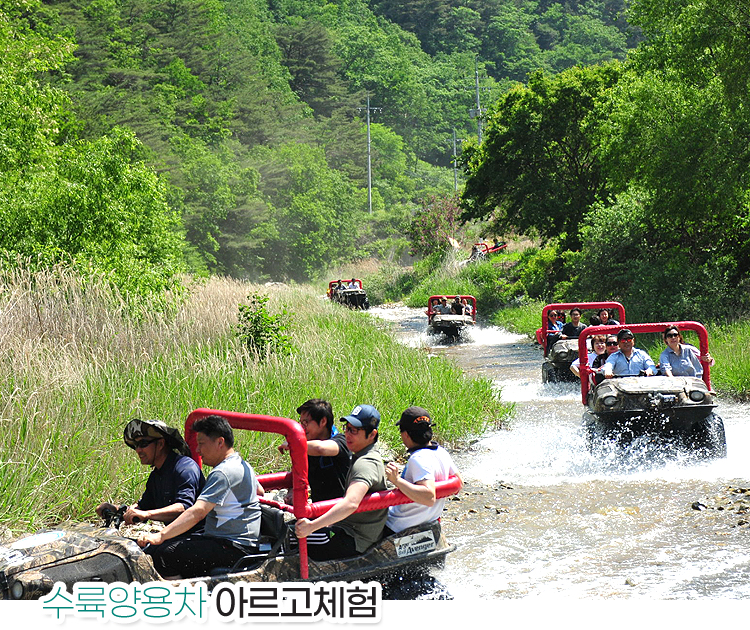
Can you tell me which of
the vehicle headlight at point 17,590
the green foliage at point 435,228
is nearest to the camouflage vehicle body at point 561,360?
the vehicle headlight at point 17,590

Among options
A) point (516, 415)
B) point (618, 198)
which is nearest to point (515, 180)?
point (618, 198)

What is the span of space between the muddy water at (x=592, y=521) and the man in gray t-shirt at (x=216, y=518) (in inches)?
70.6

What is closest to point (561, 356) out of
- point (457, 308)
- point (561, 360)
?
point (561, 360)

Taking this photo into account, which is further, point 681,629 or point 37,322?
point 37,322

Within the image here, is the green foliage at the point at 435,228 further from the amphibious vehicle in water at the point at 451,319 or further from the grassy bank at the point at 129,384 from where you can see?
the grassy bank at the point at 129,384

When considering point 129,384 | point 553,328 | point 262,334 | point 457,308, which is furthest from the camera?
point 457,308

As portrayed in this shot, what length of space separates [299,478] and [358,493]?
1.52ft

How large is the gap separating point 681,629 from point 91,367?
7589 mm

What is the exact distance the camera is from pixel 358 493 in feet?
21.1

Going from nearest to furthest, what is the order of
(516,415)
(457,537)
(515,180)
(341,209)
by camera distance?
1. (457,537)
2. (516,415)
3. (515,180)
4. (341,209)

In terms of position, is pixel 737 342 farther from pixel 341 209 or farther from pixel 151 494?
pixel 341 209

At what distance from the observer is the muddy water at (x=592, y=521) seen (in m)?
7.41

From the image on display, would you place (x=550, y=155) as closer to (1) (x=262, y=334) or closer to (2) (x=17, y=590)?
(1) (x=262, y=334)

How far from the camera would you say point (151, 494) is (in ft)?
21.9
